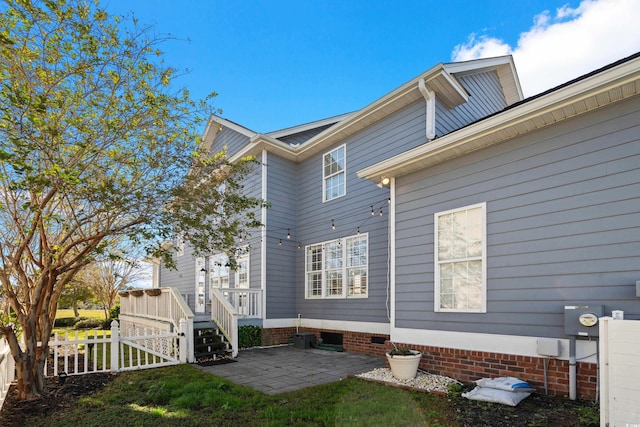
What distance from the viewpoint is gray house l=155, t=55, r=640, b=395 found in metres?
4.29

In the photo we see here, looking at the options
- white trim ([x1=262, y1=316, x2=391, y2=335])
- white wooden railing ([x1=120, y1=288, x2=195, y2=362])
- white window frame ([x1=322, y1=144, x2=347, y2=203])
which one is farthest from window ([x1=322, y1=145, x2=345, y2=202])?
white wooden railing ([x1=120, y1=288, x2=195, y2=362])

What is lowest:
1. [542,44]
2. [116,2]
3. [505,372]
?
[505,372]

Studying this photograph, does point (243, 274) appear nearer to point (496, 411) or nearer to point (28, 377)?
point (28, 377)

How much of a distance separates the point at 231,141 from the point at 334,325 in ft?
24.0

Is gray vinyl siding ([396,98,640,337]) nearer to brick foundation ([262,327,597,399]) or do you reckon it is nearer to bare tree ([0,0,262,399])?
brick foundation ([262,327,597,399])

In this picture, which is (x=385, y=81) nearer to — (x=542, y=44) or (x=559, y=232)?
(x=542, y=44)

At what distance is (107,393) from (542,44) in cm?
1370

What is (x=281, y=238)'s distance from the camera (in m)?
10.9

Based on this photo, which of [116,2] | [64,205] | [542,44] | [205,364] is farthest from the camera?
[542,44]

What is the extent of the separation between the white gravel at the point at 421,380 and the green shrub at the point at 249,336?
4.22m

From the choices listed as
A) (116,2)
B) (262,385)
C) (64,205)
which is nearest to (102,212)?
(64,205)

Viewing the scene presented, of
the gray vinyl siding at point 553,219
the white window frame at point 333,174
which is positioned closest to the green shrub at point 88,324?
the white window frame at point 333,174

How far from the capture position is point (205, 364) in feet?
24.7

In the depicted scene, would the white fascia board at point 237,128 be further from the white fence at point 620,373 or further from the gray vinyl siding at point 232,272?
the white fence at point 620,373
